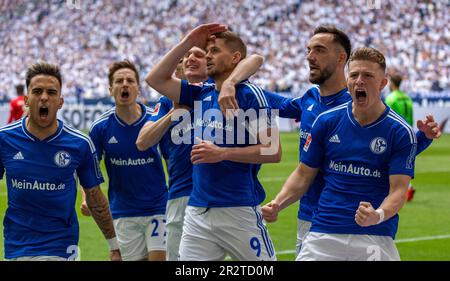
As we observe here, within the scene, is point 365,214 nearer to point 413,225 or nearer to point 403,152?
point 403,152

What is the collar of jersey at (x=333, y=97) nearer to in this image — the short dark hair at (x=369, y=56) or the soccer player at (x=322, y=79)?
the soccer player at (x=322, y=79)

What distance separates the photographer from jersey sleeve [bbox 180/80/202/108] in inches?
253

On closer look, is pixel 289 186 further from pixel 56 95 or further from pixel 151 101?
pixel 151 101

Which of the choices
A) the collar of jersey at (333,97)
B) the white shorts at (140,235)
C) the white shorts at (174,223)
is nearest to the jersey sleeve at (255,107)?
the collar of jersey at (333,97)

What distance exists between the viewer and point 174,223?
7.56m

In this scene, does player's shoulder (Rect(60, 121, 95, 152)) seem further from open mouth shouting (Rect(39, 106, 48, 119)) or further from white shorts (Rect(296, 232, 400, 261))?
white shorts (Rect(296, 232, 400, 261))

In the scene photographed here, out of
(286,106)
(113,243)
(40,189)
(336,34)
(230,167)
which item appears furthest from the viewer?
(286,106)

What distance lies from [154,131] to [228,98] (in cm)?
108

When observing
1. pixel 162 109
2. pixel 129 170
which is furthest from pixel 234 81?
pixel 129 170

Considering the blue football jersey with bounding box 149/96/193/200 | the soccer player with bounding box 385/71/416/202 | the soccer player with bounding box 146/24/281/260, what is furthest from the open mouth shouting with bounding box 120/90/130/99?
the soccer player with bounding box 385/71/416/202

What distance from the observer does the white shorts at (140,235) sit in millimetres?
8156

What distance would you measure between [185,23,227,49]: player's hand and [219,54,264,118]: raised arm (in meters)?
0.30
